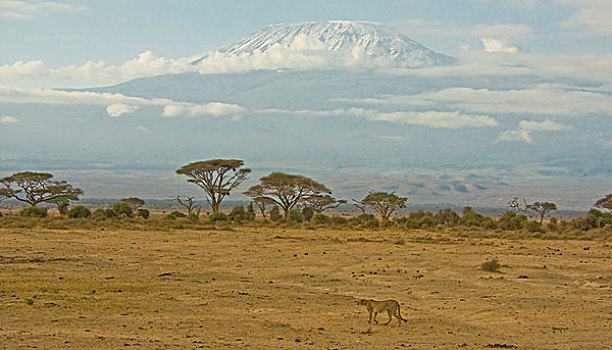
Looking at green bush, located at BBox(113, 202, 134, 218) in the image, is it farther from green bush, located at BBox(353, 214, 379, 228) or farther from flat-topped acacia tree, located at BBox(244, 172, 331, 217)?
green bush, located at BBox(353, 214, 379, 228)

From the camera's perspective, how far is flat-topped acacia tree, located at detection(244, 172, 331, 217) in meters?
62.5

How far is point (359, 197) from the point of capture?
17938 centimetres

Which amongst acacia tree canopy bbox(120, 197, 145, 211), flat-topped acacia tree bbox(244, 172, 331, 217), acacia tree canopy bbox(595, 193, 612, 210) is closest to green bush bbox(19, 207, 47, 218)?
flat-topped acacia tree bbox(244, 172, 331, 217)

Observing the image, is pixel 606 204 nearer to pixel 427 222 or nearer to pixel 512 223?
pixel 512 223

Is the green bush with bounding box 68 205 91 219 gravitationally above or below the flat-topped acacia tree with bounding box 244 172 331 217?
below

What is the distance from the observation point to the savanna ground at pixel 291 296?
1316cm

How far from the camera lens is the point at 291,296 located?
709 inches

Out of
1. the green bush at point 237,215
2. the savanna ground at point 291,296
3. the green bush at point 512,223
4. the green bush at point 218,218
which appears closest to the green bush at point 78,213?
the green bush at point 218,218

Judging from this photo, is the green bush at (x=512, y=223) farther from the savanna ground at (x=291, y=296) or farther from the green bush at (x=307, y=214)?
the savanna ground at (x=291, y=296)

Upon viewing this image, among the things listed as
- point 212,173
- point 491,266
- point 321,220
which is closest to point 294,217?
point 321,220

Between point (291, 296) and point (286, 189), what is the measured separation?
146ft

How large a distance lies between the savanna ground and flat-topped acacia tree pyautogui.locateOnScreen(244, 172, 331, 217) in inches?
1195

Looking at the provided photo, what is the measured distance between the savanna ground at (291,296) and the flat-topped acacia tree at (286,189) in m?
30.3

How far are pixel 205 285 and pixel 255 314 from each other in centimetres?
442
